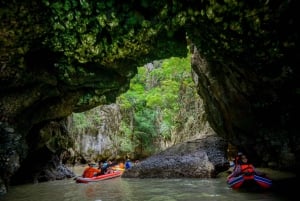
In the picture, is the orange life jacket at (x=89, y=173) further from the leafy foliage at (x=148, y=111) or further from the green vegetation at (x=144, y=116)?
the leafy foliage at (x=148, y=111)

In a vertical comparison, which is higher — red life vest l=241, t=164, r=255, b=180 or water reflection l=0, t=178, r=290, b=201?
red life vest l=241, t=164, r=255, b=180

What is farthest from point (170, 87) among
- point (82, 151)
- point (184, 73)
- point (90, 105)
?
point (90, 105)

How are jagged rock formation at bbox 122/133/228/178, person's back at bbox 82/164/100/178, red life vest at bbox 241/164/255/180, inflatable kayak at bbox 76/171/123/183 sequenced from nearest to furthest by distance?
1. red life vest at bbox 241/164/255/180
2. jagged rock formation at bbox 122/133/228/178
3. inflatable kayak at bbox 76/171/123/183
4. person's back at bbox 82/164/100/178

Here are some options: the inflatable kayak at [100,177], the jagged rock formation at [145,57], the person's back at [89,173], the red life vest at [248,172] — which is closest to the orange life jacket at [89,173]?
the person's back at [89,173]

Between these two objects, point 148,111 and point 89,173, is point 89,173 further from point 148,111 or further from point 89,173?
point 148,111

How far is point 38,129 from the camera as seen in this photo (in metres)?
14.3

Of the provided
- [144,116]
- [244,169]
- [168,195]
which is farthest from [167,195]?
[144,116]

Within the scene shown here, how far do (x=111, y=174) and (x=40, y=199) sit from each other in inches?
242

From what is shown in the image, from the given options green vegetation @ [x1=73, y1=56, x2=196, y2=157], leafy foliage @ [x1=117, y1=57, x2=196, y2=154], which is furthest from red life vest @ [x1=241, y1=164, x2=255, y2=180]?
leafy foliage @ [x1=117, y1=57, x2=196, y2=154]

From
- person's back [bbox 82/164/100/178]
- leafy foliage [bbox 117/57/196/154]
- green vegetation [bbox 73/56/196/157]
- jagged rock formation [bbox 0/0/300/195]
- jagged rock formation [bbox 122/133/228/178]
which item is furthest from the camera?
leafy foliage [bbox 117/57/196/154]

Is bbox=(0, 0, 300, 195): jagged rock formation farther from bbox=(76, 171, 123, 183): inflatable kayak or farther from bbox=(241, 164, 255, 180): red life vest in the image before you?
bbox=(76, 171, 123, 183): inflatable kayak

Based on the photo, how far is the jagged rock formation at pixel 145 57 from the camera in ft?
25.1

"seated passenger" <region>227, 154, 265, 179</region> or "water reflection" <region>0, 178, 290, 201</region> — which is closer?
"water reflection" <region>0, 178, 290, 201</region>

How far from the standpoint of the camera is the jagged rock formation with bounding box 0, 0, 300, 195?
7.66 metres
